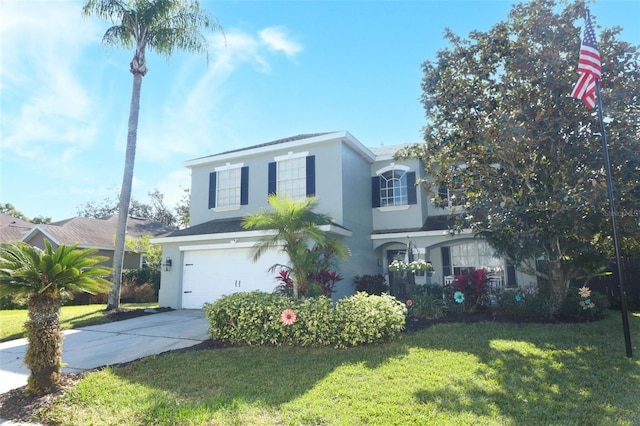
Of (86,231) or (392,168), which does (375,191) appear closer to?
(392,168)

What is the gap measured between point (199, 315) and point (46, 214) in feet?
139

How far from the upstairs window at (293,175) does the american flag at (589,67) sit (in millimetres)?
8370

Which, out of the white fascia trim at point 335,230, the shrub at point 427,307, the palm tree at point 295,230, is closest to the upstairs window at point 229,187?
the white fascia trim at point 335,230

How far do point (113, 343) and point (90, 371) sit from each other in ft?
7.92

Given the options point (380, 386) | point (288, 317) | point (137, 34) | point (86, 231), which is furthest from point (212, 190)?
point (86, 231)

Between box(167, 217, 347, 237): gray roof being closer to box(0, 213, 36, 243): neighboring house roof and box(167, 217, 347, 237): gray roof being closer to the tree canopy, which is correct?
→ the tree canopy

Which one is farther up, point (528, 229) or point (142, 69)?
point (142, 69)

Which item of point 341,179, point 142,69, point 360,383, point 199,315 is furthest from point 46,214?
point 360,383

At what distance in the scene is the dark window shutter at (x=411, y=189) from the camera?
580 inches

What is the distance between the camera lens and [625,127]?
9125mm

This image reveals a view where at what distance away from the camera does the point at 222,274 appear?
14.0m

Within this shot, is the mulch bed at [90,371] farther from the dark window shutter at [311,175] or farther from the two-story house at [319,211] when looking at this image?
the dark window shutter at [311,175]

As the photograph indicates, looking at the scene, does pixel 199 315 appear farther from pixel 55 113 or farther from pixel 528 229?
pixel 528 229

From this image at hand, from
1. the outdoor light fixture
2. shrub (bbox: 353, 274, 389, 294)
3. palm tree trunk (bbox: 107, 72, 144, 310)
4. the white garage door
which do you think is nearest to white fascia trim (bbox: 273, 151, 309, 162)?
the white garage door
